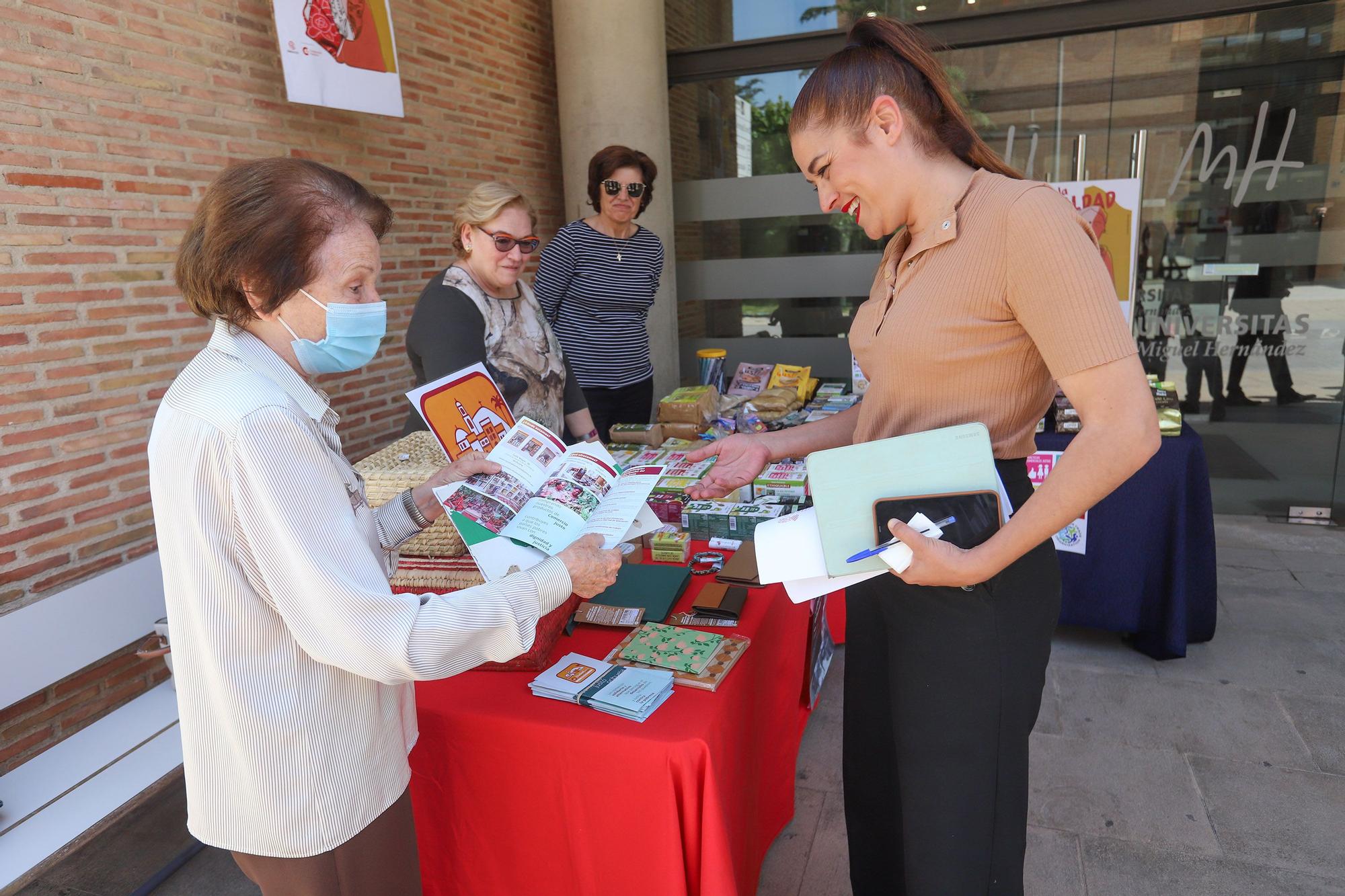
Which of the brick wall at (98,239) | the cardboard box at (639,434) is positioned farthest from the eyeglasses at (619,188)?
the brick wall at (98,239)

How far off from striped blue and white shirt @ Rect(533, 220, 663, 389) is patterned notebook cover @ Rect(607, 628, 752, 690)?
221 cm

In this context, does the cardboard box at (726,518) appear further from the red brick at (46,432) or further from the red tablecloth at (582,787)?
the red brick at (46,432)

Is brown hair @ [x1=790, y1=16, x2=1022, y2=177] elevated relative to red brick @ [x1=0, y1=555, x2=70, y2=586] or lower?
elevated

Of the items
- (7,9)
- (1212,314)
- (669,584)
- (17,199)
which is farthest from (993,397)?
(1212,314)

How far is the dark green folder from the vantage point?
5.88 ft

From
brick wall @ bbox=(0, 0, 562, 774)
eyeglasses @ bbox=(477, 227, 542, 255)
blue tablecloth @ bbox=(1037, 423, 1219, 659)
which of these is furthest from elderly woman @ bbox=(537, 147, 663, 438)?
blue tablecloth @ bbox=(1037, 423, 1219, 659)

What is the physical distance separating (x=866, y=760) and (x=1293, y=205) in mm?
4841

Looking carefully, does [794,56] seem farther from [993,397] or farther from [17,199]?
[993,397]

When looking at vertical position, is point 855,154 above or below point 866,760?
above

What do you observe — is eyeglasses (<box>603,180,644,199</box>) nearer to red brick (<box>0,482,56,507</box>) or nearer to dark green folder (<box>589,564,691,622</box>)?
dark green folder (<box>589,564,691,622</box>)

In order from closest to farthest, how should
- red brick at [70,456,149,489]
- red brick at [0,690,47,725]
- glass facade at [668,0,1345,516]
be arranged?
red brick at [0,690,47,725], red brick at [70,456,149,489], glass facade at [668,0,1345,516]

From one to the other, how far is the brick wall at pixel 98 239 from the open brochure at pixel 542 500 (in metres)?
2.06

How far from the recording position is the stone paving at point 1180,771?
216 cm

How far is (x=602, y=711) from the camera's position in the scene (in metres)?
1.44
